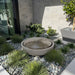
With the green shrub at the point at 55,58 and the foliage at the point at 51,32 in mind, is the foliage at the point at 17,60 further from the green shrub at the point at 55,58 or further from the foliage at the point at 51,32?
the foliage at the point at 51,32

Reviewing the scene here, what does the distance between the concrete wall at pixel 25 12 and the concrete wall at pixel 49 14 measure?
0.31 metres

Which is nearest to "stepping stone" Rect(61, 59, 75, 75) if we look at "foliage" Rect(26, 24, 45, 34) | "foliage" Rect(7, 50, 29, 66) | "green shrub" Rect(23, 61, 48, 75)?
"green shrub" Rect(23, 61, 48, 75)

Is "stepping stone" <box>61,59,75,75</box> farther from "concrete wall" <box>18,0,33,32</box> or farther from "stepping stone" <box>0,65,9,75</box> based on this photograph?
"concrete wall" <box>18,0,33,32</box>

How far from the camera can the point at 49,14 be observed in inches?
200

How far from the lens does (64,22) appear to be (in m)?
4.51

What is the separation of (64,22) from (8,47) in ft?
10.6

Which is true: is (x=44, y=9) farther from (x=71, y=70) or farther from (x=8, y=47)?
(x=71, y=70)

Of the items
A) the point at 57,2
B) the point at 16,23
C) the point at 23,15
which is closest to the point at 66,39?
the point at 57,2

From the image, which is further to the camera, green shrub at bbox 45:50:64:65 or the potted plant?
the potted plant

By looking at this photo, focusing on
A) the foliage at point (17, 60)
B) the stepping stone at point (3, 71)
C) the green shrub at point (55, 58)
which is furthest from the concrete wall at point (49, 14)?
the stepping stone at point (3, 71)

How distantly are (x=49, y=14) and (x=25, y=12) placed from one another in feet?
5.43

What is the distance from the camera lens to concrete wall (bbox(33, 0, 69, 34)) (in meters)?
4.52

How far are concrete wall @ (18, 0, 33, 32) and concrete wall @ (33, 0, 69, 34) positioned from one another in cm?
31

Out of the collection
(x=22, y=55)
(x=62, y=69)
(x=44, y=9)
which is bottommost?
(x=62, y=69)
